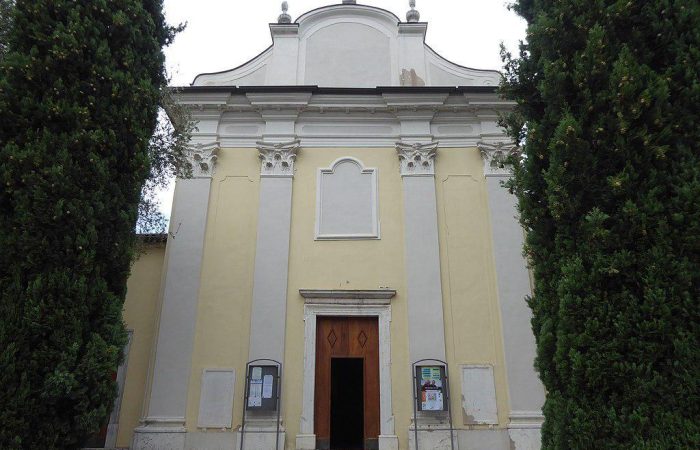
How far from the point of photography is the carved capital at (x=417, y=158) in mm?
10695

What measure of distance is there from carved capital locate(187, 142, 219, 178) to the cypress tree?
11.7ft

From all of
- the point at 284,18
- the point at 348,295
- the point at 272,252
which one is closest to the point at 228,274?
the point at 272,252

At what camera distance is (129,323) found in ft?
33.1

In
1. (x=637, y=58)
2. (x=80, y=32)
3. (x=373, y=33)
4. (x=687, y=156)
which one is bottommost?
(x=687, y=156)

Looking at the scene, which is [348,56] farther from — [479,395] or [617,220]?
[617,220]

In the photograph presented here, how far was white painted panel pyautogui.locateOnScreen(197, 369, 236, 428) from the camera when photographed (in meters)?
9.03

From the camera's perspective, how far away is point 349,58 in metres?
11.9

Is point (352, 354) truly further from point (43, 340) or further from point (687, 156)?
point (687, 156)

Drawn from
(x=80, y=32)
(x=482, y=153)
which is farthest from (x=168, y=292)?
(x=482, y=153)

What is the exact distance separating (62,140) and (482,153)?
7528 millimetres

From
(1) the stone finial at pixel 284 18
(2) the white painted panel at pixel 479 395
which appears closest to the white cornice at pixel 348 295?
(2) the white painted panel at pixel 479 395

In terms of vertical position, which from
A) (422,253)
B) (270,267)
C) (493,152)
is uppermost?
(493,152)

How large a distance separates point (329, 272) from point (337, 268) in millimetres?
166

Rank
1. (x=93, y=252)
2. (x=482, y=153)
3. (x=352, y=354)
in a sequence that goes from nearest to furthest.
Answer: (x=93, y=252)
(x=352, y=354)
(x=482, y=153)
